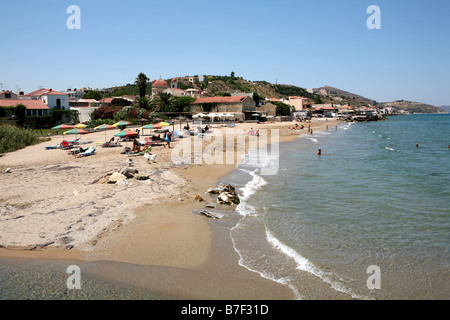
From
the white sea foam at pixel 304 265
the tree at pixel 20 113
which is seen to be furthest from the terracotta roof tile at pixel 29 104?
the white sea foam at pixel 304 265

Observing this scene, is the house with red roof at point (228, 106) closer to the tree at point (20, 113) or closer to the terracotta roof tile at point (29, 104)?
the terracotta roof tile at point (29, 104)

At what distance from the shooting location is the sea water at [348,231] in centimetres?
714

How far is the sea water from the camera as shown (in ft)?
23.4

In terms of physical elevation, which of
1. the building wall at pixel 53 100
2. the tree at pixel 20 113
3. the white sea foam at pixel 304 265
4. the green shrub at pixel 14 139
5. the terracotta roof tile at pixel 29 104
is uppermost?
the building wall at pixel 53 100

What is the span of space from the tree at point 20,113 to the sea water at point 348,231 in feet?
110

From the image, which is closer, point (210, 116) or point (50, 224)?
point (50, 224)

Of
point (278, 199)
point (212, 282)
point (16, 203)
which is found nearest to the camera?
point (212, 282)

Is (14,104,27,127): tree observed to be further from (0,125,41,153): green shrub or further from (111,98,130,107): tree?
(0,125,41,153): green shrub

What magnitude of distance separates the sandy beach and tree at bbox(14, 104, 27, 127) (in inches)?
1103

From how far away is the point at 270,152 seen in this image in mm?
28312
